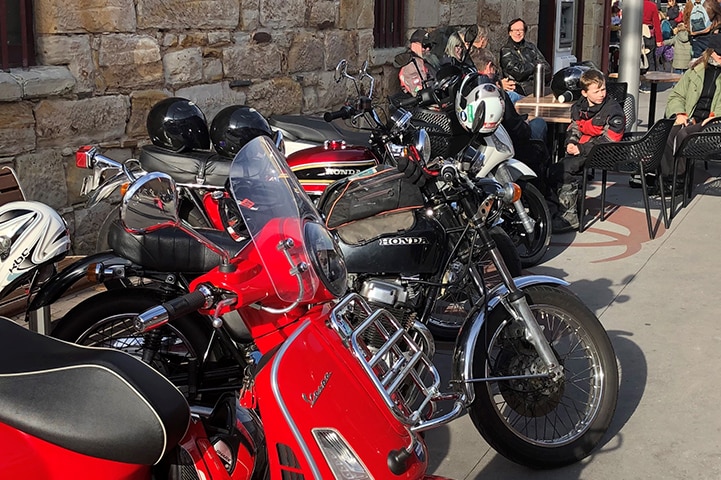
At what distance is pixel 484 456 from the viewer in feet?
12.3

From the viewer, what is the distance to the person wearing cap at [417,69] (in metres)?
8.50

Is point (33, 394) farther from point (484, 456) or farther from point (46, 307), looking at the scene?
point (484, 456)

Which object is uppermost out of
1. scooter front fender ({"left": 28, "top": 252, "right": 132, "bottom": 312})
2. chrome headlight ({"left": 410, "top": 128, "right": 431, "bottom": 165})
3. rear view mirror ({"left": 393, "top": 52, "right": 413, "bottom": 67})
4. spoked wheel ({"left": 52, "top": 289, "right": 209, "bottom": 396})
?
rear view mirror ({"left": 393, "top": 52, "right": 413, "bottom": 67})

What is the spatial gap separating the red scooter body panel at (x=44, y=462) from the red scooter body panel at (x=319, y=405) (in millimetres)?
391

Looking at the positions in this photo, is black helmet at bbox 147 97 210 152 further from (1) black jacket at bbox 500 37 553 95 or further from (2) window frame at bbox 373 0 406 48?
(1) black jacket at bbox 500 37 553 95

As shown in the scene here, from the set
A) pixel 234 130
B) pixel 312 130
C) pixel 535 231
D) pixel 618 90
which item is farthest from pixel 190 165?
pixel 618 90

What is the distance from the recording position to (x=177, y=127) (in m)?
5.36

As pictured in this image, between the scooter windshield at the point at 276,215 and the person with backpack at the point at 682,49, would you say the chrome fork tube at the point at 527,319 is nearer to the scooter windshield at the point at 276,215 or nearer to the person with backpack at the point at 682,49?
the scooter windshield at the point at 276,215

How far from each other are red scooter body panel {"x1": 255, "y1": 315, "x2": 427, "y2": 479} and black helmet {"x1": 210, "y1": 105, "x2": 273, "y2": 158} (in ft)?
10.5

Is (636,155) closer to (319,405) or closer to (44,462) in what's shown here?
(319,405)

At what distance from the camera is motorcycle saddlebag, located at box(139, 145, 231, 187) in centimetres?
519

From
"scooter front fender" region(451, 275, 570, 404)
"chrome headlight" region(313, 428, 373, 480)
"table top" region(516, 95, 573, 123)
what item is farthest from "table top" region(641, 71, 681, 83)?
"chrome headlight" region(313, 428, 373, 480)

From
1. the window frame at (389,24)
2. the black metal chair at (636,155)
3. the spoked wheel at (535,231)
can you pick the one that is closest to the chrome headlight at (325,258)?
the spoked wheel at (535,231)

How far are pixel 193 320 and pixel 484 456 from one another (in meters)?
1.23
